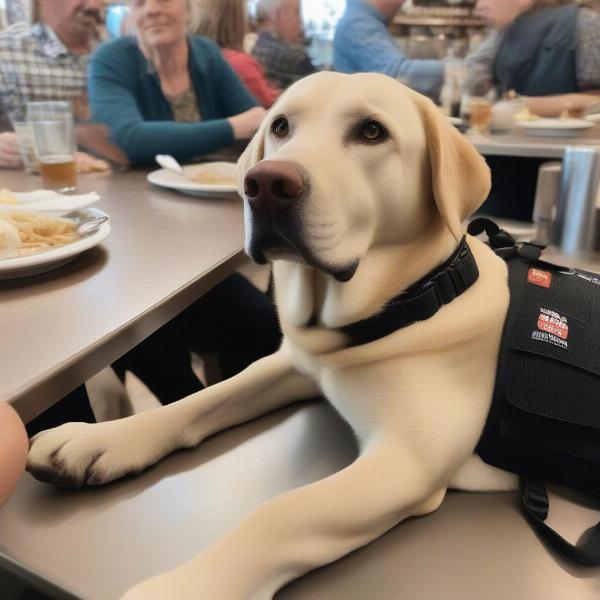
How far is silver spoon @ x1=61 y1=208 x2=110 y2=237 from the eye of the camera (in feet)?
2.78

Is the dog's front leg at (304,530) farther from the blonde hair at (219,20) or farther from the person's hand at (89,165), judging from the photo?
the blonde hair at (219,20)

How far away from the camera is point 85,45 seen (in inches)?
Result: 82.7

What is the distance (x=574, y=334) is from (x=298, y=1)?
3.46m

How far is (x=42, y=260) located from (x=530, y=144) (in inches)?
53.9

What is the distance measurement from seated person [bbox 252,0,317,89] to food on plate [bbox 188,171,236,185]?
1.92 metres

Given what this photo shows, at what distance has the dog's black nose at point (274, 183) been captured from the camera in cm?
54

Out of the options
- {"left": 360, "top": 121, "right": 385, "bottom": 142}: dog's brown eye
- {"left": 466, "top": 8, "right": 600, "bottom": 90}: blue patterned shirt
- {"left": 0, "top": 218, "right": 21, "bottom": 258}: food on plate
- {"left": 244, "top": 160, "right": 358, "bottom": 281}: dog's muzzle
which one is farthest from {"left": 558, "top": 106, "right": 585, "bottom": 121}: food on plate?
{"left": 0, "top": 218, "right": 21, "bottom": 258}: food on plate

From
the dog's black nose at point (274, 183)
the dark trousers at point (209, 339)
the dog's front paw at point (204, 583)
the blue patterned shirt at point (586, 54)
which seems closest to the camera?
the dog's front paw at point (204, 583)

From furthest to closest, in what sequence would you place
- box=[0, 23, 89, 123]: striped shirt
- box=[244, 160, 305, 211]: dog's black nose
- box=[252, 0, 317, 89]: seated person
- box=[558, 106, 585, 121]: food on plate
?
box=[252, 0, 317, 89]: seated person, box=[558, 106, 585, 121]: food on plate, box=[0, 23, 89, 123]: striped shirt, box=[244, 160, 305, 211]: dog's black nose

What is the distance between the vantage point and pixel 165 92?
174cm

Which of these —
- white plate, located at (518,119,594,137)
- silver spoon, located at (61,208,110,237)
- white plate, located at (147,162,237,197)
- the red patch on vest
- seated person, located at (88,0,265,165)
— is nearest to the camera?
the red patch on vest

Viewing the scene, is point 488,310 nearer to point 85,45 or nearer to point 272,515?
point 272,515

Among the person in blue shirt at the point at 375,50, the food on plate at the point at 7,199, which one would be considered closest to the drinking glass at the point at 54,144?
the food on plate at the point at 7,199

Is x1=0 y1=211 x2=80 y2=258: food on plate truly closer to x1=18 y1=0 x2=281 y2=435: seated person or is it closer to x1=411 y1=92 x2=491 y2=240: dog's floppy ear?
x1=18 y1=0 x2=281 y2=435: seated person
